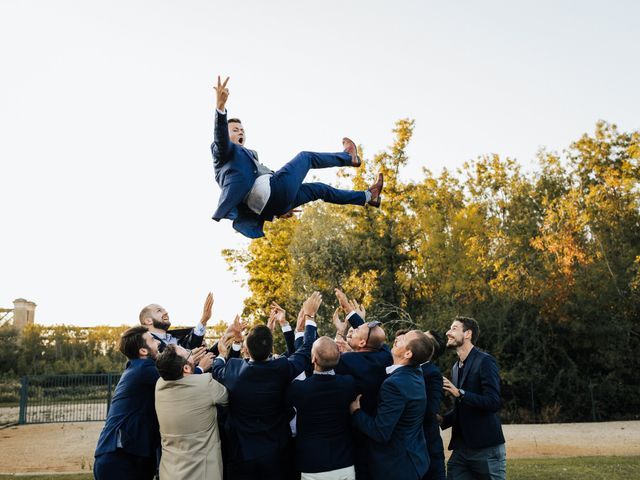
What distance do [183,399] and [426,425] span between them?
195 cm

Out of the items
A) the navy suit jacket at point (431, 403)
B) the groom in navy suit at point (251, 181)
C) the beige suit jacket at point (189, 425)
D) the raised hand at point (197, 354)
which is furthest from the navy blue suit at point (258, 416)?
the groom in navy suit at point (251, 181)

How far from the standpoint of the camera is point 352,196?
21.3 ft

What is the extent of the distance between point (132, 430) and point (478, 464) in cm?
290

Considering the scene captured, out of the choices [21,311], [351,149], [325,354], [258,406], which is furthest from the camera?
[21,311]

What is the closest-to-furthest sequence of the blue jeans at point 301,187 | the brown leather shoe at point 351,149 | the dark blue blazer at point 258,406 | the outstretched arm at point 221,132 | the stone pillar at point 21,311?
the dark blue blazer at point 258,406, the outstretched arm at point 221,132, the blue jeans at point 301,187, the brown leather shoe at point 351,149, the stone pillar at point 21,311

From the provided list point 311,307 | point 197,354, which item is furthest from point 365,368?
point 197,354

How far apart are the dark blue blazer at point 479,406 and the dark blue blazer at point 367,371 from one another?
41.9 inches

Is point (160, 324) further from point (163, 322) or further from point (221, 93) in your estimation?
point (221, 93)

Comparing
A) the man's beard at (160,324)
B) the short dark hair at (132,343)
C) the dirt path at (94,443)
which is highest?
the man's beard at (160,324)

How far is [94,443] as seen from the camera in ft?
46.8

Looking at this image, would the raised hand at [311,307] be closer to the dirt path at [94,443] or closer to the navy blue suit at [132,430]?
the navy blue suit at [132,430]

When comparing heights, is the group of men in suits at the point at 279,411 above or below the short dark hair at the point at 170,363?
below

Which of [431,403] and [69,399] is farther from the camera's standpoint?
[69,399]

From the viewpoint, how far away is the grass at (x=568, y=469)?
919cm
